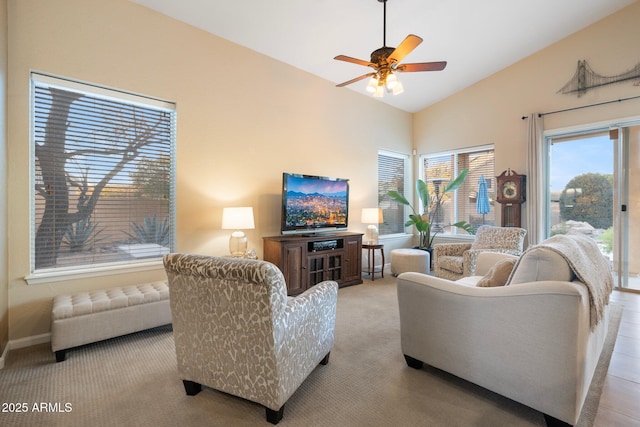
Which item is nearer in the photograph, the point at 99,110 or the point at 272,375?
the point at 272,375

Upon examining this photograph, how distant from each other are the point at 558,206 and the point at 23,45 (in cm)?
673

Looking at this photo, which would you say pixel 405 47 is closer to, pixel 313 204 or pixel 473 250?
pixel 313 204

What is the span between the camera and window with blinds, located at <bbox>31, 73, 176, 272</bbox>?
9.02ft

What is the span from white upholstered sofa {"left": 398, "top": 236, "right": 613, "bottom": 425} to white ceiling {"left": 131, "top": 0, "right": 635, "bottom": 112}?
2998 millimetres

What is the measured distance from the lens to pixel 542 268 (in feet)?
5.57

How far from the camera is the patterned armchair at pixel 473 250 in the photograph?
4.13 m

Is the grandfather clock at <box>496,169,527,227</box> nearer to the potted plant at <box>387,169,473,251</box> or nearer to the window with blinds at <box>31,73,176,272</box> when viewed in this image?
the potted plant at <box>387,169,473,251</box>

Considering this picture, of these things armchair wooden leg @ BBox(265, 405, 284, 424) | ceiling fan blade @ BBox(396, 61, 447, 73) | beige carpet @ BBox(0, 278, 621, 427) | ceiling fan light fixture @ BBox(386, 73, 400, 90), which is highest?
ceiling fan blade @ BBox(396, 61, 447, 73)

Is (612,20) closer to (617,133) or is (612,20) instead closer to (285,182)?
(617,133)

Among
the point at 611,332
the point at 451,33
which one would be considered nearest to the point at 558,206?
the point at 611,332

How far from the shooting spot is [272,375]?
160 centimetres

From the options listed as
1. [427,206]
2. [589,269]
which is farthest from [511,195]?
[589,269]

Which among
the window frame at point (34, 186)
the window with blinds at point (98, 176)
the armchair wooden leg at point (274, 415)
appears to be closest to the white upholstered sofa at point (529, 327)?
the armchair wooden leg at point (274, 415)

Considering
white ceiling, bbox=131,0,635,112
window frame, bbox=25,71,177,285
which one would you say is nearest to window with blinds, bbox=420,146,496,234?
white ceiling, bbox=131,0,635,112
